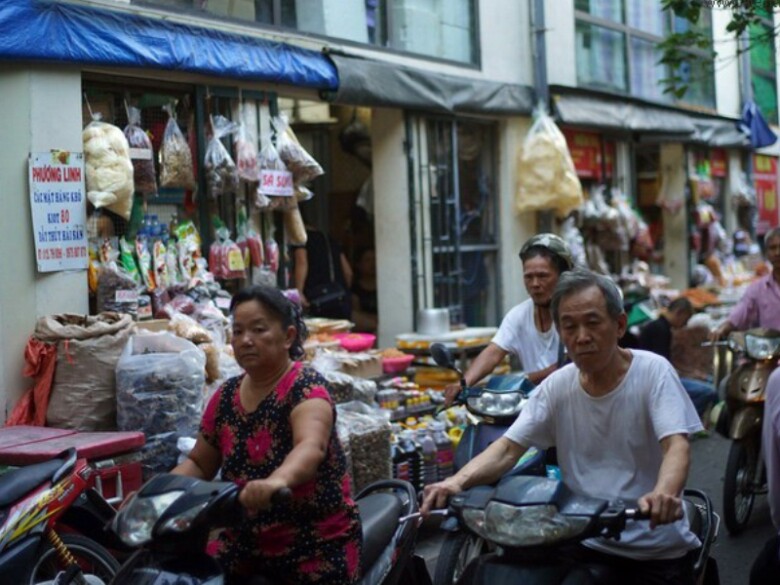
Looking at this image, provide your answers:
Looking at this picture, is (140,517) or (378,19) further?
(378,19)

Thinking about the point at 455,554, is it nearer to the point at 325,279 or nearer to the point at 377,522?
the point at 377,522

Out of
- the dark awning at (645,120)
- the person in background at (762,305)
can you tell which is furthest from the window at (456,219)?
the person in background at (762,305)

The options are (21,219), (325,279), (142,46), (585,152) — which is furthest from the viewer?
(585,152)

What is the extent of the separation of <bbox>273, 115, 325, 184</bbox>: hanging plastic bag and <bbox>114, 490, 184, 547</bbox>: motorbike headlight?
567 centimetres

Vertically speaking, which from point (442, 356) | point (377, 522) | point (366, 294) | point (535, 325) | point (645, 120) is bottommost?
point (377, 522)

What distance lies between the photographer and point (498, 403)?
546cm

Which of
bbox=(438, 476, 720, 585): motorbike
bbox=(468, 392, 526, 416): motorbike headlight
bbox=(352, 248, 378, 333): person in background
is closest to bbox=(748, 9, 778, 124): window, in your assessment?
bbox=(352, 248, 378, 333): person in background

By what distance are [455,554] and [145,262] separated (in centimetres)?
365

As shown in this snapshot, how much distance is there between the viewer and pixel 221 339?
25.5ft

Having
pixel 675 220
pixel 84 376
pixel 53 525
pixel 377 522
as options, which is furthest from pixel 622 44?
pixel 377 522

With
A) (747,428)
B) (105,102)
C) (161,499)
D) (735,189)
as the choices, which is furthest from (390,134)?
(735,189)

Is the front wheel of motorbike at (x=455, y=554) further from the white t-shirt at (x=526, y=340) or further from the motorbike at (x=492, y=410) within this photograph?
the white t-shirt at (x=526, y=340)

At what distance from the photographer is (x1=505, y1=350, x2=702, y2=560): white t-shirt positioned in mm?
3572

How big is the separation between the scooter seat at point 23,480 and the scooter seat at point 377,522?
4.35ft
